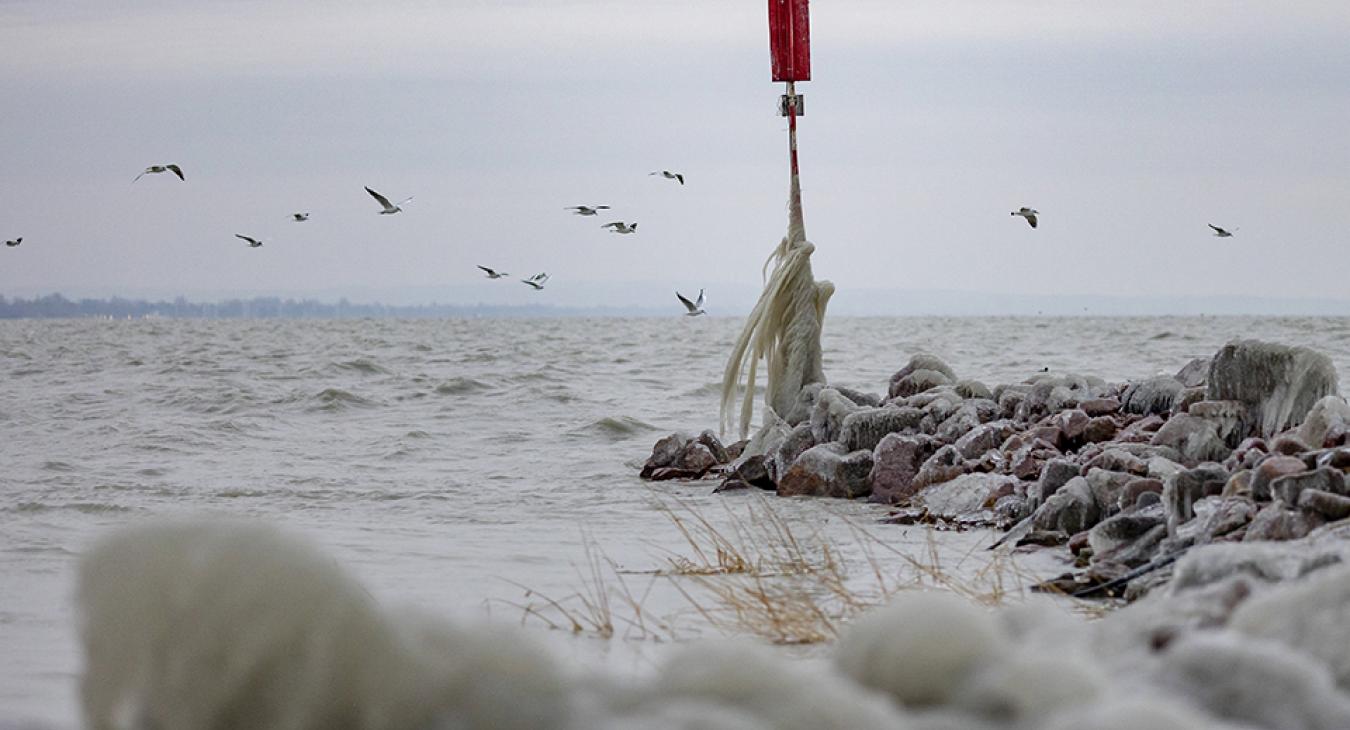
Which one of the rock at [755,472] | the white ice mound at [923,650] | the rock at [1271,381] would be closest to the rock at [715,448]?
the rock at [755,472]

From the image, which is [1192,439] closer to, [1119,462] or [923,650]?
[1119,462]

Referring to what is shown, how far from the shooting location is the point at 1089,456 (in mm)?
7254

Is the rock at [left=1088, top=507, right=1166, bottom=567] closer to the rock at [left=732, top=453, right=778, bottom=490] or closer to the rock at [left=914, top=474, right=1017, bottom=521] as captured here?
the rock at [left=914, top=474, right=1017, bottom=521]

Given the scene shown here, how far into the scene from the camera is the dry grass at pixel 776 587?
14.5 ft

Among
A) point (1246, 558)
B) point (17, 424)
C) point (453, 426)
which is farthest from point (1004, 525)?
point (17, 424)

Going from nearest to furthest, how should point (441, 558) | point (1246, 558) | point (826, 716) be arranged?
point (826, 716)
point (1246, 558)
point (441, 558)

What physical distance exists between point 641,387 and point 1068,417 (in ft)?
39.0

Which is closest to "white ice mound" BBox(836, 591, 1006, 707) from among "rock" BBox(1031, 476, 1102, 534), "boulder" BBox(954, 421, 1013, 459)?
"rock" BBox(1031, 476, 1102, 534)

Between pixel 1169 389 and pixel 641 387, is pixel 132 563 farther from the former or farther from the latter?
pixel 641 387

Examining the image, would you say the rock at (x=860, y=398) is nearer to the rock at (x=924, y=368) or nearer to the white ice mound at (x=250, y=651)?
the rock at (x=924, y=368)

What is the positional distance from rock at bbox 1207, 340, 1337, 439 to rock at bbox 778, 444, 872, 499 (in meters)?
2.13

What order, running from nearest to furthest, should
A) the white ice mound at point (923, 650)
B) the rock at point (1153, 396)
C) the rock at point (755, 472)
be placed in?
the white ice mound at point (923, 650) → the rock at point (1153, 396) → the rock at point (755, 472)

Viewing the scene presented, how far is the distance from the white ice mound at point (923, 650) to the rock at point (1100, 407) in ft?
21.6

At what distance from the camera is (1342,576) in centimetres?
271
